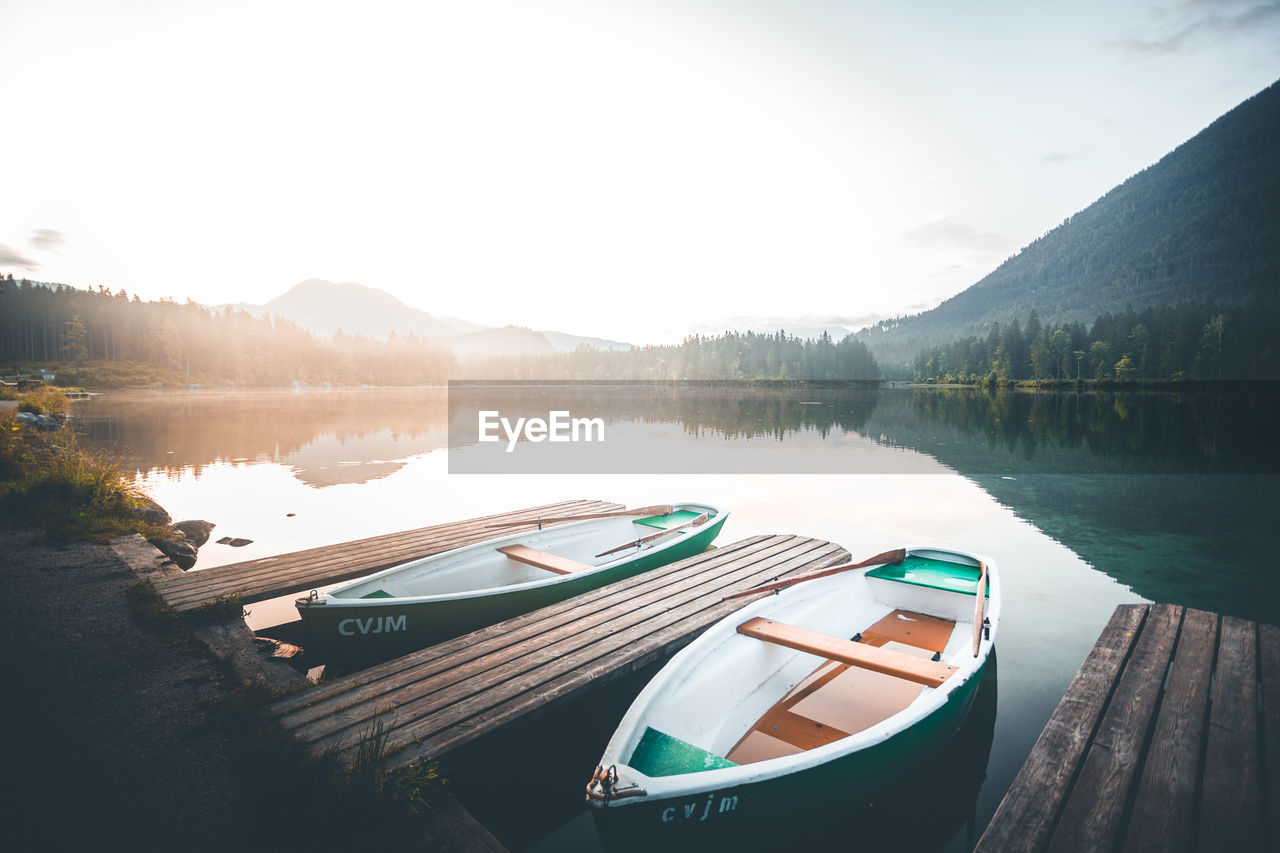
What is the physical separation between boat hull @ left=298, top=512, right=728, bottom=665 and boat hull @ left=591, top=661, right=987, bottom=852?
366 centimetres

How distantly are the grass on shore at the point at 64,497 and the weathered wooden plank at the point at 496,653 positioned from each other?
7597 millimetres

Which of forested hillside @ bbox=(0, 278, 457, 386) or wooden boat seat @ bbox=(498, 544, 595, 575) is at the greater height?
forested hillside @ bbox=(0, 278, 457, 386)

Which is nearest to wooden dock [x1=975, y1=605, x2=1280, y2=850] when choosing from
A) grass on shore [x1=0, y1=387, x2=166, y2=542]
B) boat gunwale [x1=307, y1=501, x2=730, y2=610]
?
boat gunwale [x1=307, y1=501, x2=730, y2=610]

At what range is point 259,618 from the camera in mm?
8086

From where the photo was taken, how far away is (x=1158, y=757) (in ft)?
13.3

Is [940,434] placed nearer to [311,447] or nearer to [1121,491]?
[1121,491]

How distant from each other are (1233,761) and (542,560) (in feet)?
22.5

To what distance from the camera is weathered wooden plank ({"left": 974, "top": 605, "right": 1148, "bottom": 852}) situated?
3373 mm

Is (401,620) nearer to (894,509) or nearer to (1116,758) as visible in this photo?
(1116,758)

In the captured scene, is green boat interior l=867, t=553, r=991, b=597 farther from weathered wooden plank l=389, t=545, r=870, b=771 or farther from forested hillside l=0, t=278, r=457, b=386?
forested hillside l=0, t=278, r=457, b=386

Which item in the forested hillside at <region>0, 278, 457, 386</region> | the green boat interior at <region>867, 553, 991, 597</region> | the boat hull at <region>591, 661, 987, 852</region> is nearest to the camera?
the boat hull at <region>591, 661, 987, 852</region>

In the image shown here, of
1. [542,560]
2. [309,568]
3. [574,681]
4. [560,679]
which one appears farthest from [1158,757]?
[309,568]

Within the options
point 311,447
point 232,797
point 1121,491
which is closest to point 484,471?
point 311,447

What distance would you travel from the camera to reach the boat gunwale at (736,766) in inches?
122
